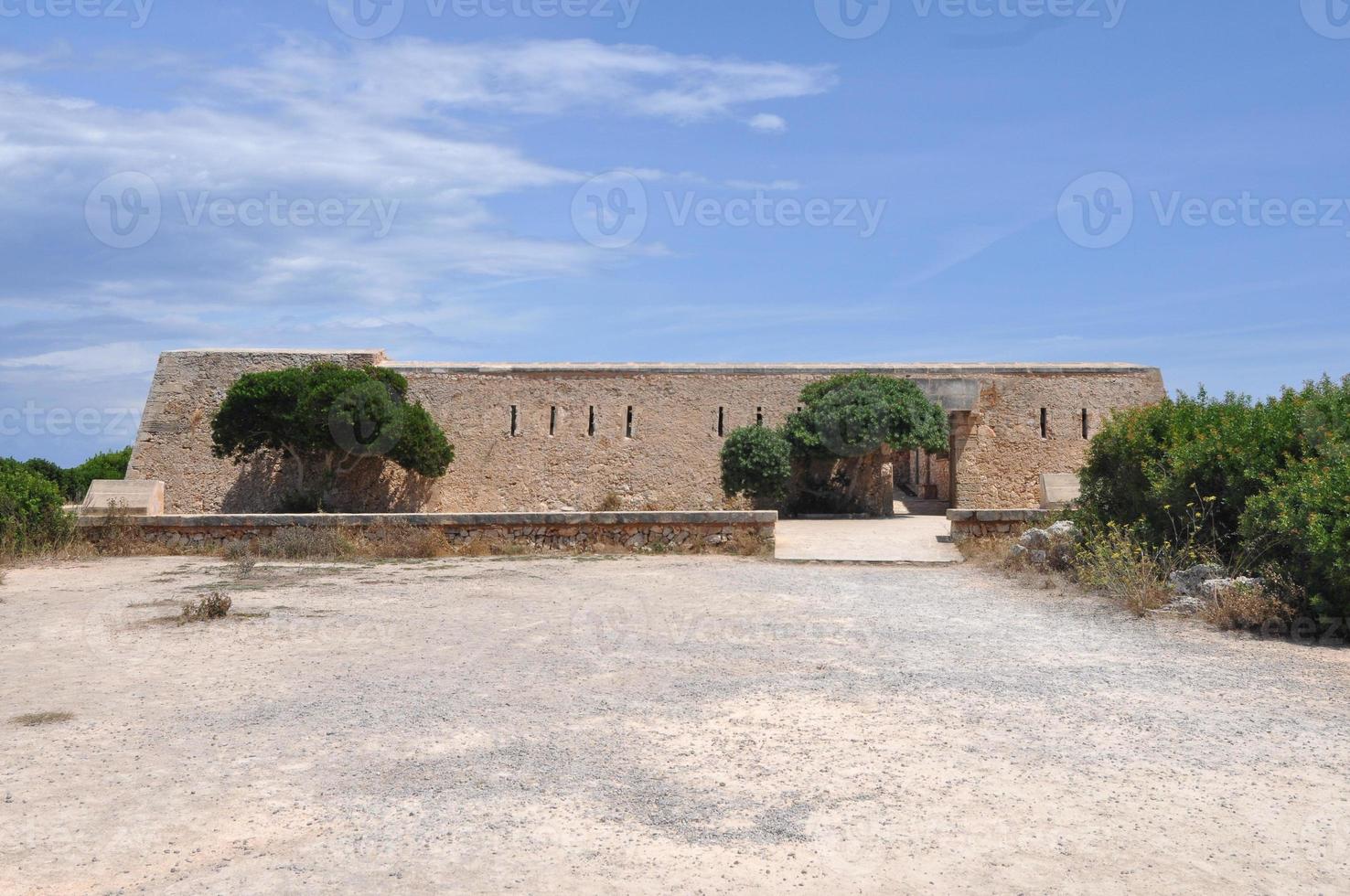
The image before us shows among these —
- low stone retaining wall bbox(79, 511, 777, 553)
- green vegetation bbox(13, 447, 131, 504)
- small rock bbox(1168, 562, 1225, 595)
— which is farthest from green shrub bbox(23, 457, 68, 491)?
small rock bbox(1168, 562, 1225, 595)

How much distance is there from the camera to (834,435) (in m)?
18.7

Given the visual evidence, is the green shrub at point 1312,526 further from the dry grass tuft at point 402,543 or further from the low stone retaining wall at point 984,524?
the dry grass tuft at point 402,543

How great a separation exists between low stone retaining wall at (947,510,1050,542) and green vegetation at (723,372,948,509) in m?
4.94

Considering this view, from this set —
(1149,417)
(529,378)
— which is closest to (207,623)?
(1149,417)

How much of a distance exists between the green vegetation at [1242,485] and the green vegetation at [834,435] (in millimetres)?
6576

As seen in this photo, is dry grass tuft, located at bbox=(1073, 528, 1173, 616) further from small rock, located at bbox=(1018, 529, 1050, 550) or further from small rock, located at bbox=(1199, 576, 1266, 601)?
small rock, located at bbox=(1018, 529, 1050, 550)

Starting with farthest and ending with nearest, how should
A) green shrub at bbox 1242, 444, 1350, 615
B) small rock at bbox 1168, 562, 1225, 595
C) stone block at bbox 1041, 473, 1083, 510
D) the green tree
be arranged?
the green tree → stone block at bbox 1041, 473, 1083, 510 → small rock at bbox 1168, 562, 1225, 595 → green shrub at bbox 1242, 444, 1350, 615

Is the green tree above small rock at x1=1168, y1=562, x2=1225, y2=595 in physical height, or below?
above

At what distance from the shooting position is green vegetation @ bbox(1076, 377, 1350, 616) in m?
7.37

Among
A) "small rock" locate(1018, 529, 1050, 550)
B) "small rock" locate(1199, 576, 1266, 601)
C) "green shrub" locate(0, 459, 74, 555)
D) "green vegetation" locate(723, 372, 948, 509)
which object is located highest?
"green vegetation" locate(723, 372, 948, 509)

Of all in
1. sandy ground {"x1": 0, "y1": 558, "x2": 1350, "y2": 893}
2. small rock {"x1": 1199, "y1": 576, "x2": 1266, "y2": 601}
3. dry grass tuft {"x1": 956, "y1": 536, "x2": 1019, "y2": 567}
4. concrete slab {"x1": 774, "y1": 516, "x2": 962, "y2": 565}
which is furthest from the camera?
concrete slab {"x1": 774, "y1": 516, "x2": 962, "y2": 565}

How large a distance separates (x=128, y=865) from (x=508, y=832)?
1241mm

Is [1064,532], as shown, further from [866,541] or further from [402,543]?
[402,543]

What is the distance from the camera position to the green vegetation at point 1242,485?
737cm
